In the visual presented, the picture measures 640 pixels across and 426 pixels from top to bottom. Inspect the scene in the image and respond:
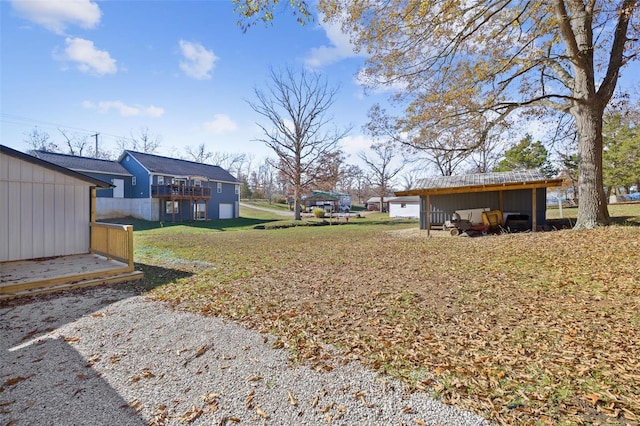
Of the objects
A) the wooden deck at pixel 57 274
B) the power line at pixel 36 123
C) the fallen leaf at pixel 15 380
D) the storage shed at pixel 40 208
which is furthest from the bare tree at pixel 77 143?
the fallen leaf at pixel 15 380

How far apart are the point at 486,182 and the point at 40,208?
16523mm

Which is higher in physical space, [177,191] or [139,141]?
[139,141]

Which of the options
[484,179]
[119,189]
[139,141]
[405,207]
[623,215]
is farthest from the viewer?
[139,141]

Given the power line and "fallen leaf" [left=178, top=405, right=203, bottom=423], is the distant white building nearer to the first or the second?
"fallen leaf" [left=178, top=405, right=203, bottom=423]

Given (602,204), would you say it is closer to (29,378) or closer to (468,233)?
(468,233)

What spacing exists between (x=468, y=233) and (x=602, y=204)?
4.34 meters

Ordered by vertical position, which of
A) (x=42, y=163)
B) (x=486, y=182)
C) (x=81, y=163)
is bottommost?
(x=42, y=163)

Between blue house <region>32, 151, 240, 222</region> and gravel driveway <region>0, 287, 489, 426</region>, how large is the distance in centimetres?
2241

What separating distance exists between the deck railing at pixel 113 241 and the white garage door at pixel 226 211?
22.1 metres

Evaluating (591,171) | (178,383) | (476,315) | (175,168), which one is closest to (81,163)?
(175,168)

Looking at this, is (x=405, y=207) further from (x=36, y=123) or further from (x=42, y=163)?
(x=36, y=123)

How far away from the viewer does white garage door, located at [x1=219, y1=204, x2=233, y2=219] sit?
29.9 m

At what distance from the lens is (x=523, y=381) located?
2.46m

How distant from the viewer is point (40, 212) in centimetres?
728
